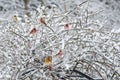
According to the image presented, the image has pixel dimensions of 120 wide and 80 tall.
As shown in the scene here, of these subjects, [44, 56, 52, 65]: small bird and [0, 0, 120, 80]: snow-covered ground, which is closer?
[44, 56, 52, 65]: small bird

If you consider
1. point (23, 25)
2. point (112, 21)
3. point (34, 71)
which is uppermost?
point (23, 25)

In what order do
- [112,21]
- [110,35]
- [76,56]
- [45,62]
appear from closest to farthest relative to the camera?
[45,62] < [76,56] < [110,35] < [112,21]

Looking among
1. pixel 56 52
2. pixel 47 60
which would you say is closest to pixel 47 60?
pixel 47 60

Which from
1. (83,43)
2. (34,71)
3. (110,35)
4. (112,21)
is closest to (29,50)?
(34,71)

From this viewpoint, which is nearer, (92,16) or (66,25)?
(66,25)

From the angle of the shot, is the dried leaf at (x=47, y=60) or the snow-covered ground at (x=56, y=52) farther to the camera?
the snow-covered ground at (x=56, y=52)

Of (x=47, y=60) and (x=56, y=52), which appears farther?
(x=56, y=52)

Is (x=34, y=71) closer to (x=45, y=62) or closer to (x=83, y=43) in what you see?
(x=45, y=62)

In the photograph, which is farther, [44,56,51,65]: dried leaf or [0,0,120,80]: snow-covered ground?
[0,0,120,80]: snow-covered ground

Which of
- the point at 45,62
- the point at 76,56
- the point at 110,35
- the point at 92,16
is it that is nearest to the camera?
the point at 45,62

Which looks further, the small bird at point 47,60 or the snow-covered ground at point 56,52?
the snow-covered ground at point 56,52

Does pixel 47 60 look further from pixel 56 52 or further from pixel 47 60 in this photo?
pixel 56 52
